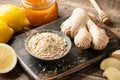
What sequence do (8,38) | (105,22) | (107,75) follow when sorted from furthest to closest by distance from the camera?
(105,22)
(8,38)
(107,75)

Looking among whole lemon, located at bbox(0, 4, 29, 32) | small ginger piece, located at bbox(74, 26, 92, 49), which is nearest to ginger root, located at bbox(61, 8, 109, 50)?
small ginger piece, located at bbox(74, 26, 92, 49)

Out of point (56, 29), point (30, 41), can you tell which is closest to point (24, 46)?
point (30, 41)

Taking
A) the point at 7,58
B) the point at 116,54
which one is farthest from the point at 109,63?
the point at 7,58

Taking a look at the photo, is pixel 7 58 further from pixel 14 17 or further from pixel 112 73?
pixel 112 73

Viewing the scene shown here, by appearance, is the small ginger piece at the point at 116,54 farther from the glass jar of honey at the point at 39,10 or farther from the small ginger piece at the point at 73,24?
the glass jar of honey at the point at 39,10

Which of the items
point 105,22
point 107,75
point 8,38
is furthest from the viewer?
point 105,22

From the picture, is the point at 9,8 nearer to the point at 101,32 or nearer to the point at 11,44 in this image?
the point at 11,44
